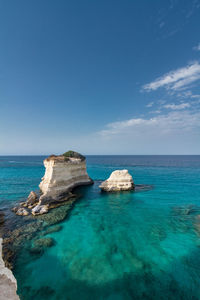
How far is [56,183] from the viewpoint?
23.3m

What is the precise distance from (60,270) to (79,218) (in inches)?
287

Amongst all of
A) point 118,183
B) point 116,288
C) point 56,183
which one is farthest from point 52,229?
point 118,183

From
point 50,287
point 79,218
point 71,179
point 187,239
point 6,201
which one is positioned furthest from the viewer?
point 71,179

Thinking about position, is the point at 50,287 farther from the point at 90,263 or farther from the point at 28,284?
the point at 90,263

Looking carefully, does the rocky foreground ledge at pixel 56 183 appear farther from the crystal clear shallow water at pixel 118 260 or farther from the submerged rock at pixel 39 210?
the crystal clear shallow water at pixel 118 260

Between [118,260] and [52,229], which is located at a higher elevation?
[118,260]

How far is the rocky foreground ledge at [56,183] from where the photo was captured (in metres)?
18.2

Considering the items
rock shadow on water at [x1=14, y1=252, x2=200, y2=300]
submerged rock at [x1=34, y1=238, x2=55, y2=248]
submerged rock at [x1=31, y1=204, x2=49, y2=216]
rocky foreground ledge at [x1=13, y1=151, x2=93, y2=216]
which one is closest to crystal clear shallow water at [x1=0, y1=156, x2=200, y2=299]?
rock shadow on water at [x1=14, y1=252, x2=200, y2=300]

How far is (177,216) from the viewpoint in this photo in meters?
15.9

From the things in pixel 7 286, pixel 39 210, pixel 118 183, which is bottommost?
pixel 39 210

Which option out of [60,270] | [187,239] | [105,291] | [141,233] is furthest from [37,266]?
[187,239]

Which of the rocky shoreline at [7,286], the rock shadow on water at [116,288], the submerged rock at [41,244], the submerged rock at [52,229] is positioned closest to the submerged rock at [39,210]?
the submerged rock at [52,229]

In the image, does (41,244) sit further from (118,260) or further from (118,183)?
(118,183)

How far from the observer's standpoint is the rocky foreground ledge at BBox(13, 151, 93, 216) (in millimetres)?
18156
